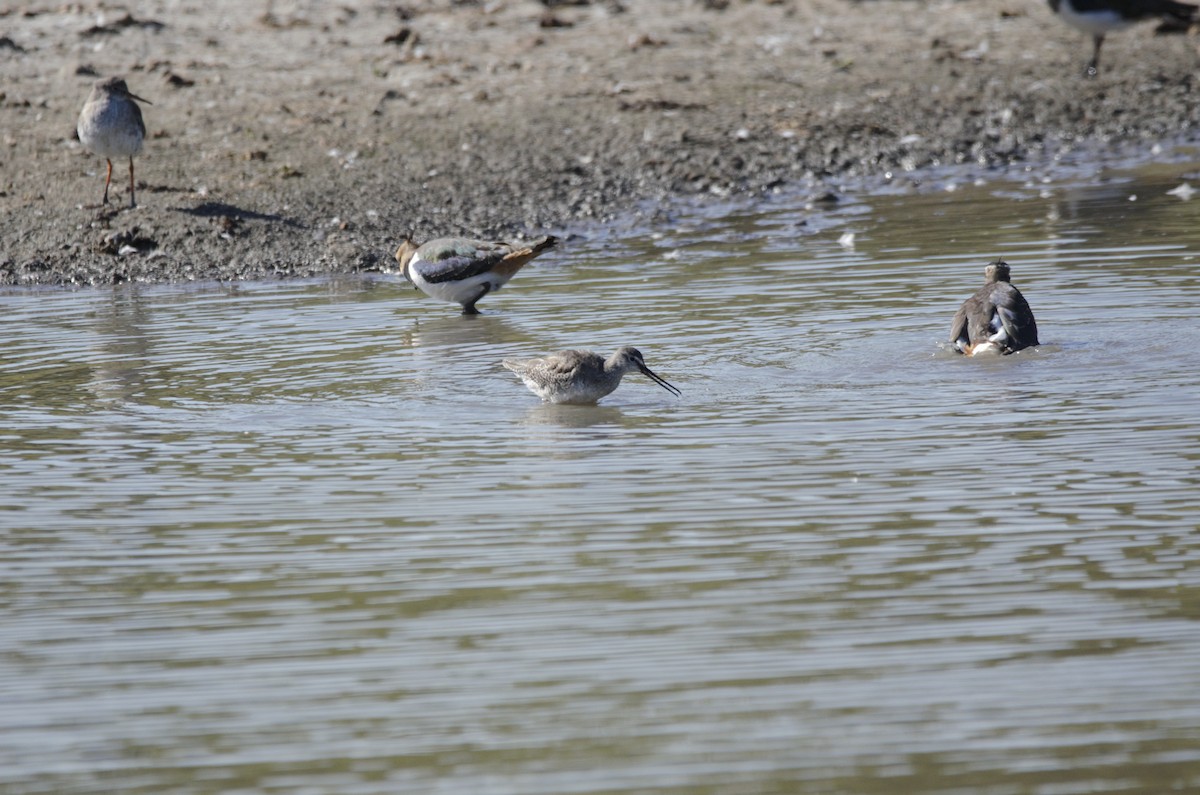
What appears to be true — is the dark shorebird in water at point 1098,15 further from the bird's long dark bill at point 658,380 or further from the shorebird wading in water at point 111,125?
the bird's long dark bill at point 658,380

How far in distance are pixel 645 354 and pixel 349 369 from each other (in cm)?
172

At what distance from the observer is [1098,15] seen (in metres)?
19.6

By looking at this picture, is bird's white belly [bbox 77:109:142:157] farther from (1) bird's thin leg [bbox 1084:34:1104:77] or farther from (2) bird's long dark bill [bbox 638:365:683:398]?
(1) bird's thin leg [bbox 1084:34:1104:77]

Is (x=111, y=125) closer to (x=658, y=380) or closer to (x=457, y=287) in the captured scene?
(x=457, y=287)

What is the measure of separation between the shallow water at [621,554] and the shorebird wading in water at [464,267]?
0.54 metres

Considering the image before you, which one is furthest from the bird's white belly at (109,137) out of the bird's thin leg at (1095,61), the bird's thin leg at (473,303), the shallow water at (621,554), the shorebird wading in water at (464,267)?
the bird's thin leg at (1095,61)

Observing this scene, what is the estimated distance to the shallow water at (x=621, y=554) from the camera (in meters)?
4.72

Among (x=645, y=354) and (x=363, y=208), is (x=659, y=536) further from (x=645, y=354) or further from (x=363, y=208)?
(x=363, y=208)

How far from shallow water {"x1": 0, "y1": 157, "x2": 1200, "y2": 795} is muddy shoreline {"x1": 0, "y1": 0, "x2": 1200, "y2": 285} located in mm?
3195

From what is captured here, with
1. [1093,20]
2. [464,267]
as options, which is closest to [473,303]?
[464,267]

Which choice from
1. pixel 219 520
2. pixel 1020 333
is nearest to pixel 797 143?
pixel 1020 333

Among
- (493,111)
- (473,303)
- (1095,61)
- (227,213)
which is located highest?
(1095,61)

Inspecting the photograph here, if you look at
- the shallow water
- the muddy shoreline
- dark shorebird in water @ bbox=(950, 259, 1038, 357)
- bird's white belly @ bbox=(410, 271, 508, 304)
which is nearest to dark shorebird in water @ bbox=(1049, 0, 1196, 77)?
the muddy shoreline

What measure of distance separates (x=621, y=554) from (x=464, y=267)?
5.85 metres
